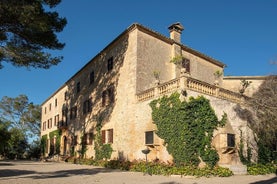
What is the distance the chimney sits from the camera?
2166 cm

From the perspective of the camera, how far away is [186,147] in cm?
1391

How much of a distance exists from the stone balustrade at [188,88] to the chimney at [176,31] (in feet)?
21.6

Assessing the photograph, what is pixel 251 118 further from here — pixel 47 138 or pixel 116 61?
pixel 47 138

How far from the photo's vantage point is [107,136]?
21.0 meters

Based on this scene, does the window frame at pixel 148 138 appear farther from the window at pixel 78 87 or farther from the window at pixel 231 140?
the window at pixel 78 87

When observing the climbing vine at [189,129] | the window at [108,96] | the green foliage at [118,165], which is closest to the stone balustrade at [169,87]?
the climbing vine at [189,129]

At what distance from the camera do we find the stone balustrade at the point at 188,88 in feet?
48.6

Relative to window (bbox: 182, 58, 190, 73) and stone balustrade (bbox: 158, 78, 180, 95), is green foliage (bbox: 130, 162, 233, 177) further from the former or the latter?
window (bbox: 182, 58, 190, 73)

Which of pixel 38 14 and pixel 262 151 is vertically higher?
pixel 38 14

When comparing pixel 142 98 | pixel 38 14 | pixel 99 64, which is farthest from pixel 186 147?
pixel 99 64

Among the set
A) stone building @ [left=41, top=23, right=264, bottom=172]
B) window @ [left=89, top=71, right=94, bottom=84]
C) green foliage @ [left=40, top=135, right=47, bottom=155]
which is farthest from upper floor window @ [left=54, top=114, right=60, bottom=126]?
window @ [left=89, top=71, right=94, bottom=84]

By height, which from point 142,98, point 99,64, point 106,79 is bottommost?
point 142,98

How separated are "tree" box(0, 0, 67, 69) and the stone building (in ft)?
18.7

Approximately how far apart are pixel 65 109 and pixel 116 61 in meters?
13.5
